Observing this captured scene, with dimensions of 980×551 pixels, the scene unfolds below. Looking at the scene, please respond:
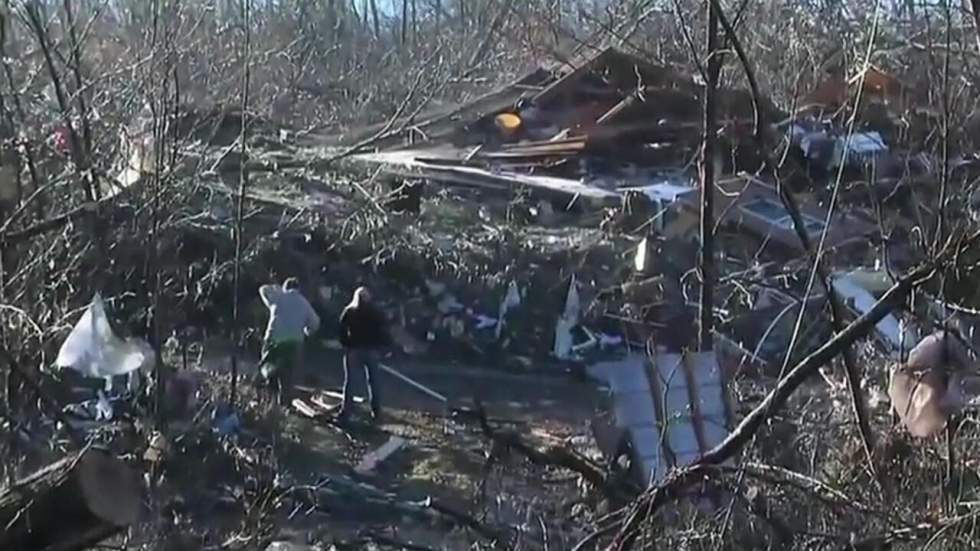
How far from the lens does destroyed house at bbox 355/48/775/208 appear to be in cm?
1802

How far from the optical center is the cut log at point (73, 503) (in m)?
4.57

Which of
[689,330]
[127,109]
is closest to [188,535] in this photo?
[127,109]

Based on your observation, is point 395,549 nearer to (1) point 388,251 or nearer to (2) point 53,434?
(2) point 53,434

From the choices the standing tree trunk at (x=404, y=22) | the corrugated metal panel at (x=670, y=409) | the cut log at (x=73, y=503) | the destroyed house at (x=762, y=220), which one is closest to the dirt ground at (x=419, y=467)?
the corrugated metal panel at (x=670, y=409)

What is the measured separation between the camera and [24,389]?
7078mm

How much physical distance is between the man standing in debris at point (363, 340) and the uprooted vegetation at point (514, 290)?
0.94ft

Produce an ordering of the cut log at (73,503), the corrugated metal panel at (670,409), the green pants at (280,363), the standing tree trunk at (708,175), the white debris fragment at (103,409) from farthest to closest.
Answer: the green pants at (280,363) < the white debris fragment at (103,409) < the standing tree trunk at (708,175) < the corrugated metal panel at (670,409) < the cut log at (73,503)

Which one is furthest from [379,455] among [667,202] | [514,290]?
[667,202]

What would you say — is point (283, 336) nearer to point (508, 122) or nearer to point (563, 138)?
point (563, 138)

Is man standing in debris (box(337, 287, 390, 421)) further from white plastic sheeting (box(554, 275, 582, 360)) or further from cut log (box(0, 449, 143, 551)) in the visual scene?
cut log (box(0, 449, 143, 551))

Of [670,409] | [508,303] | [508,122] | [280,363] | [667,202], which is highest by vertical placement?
[508,122]

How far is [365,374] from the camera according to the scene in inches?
455

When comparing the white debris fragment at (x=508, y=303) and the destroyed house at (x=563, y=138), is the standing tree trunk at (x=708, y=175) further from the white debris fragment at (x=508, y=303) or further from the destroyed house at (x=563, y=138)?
the destroyed house at (x=563, y=138)

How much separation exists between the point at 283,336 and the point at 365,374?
0.97m
